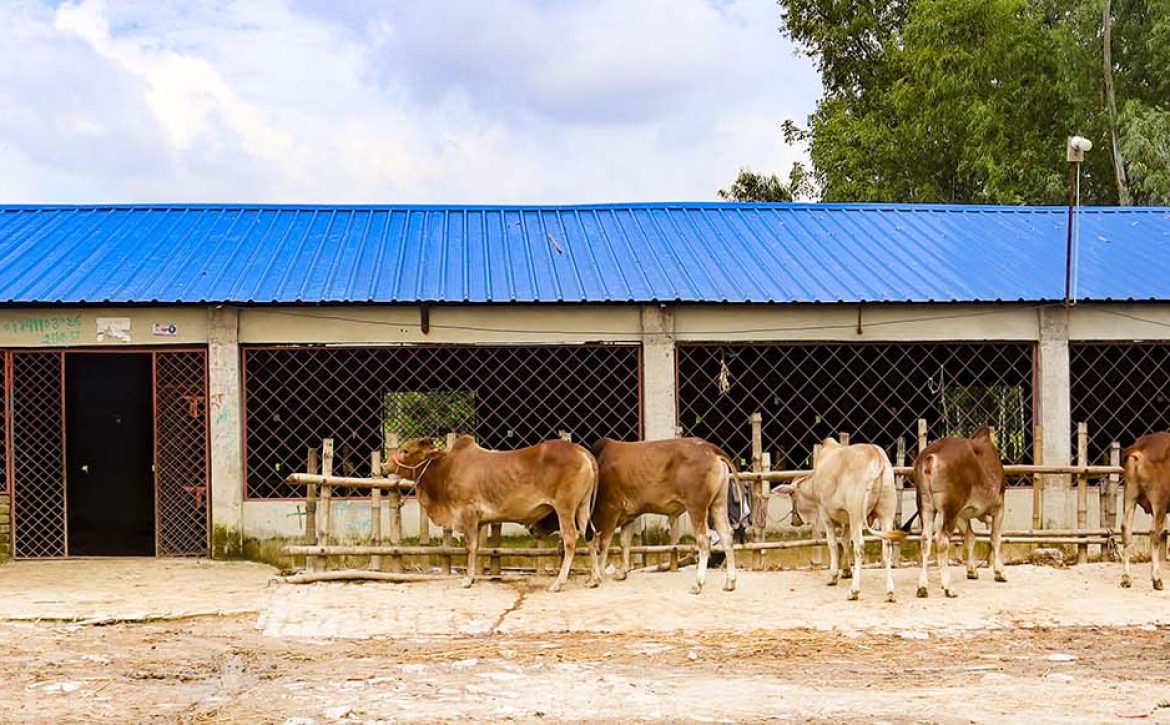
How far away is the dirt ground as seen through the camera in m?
6.35

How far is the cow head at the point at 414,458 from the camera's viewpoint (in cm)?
1029

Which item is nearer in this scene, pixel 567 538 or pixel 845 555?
pixel 567 538

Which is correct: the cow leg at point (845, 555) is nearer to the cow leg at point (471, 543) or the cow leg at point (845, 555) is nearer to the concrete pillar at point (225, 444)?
the cow leg at point (471, 543)

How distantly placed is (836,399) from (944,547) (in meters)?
6.09

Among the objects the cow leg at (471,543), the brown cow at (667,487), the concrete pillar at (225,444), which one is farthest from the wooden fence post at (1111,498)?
the concrete pillar at (225,444)

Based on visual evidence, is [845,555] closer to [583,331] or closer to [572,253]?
[583,331]

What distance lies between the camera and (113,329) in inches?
474

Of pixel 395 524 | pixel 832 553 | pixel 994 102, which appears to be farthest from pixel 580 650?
pixel 994 102

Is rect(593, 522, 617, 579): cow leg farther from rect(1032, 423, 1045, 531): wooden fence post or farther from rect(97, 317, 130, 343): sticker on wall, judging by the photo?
rect(97, 317, 130, 343): sticker on wall

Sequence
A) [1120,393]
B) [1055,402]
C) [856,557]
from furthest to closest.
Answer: [1120,393], [1055,402], [856,557]

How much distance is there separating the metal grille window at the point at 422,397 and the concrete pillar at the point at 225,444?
22cm

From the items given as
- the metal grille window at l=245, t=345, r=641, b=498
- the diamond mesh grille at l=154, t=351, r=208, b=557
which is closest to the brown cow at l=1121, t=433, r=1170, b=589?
the metal grille window at l=245, t=345, r=641, b=498

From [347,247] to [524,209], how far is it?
259cm

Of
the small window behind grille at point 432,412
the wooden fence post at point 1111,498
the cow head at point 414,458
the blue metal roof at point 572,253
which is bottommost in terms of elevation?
the wooden fence post at point 1111,498
